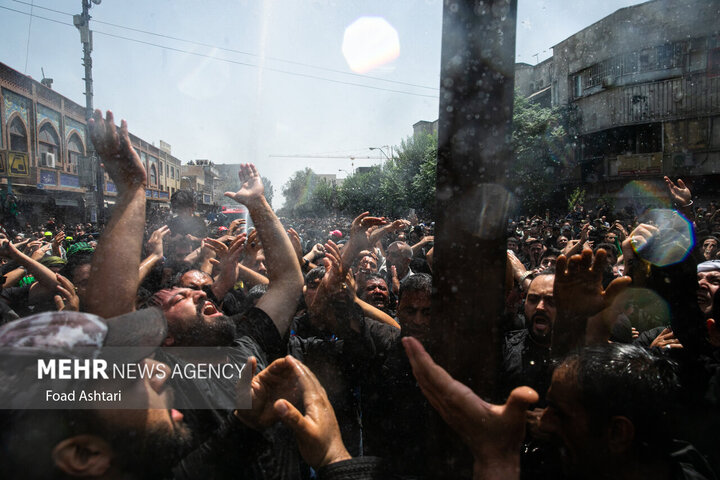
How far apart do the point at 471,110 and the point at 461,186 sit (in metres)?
Answer: 0.22

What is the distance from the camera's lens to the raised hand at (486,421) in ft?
3.72

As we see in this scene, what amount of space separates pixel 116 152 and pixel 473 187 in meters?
1.65

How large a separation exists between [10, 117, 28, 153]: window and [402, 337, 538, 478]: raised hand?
2514cm

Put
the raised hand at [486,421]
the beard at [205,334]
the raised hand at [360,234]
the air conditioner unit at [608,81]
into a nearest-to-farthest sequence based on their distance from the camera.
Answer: the raised hand at [486,421] → the beard at [205,334] → the raised hand at [360,234] → the air conditioner unit at [608,81]

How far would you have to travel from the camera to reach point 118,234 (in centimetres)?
193

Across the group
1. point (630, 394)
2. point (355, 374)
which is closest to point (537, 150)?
point (355, 374)

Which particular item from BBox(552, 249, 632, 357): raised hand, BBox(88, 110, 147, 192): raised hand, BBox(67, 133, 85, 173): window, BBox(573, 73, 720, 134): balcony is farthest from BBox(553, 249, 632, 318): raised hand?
BBox(67, 133, 85, 173): window

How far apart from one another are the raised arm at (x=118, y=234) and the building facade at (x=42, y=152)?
16958 millimetres

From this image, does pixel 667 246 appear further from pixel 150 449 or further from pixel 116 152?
pixel 116 152

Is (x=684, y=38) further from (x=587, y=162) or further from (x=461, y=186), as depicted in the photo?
(x=461, y=186)

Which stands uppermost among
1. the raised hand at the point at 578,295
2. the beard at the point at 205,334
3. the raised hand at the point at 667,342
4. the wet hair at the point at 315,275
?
the raised hand at the point at 578,295

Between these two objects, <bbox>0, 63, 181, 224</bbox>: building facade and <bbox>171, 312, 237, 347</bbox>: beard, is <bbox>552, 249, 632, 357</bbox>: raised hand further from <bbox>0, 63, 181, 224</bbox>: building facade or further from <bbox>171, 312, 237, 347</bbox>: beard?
<bbox>0, 63, 181, 224</bbox>: building facade

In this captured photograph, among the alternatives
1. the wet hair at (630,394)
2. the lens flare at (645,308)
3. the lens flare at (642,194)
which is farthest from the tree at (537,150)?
the wet hair at (630,394)

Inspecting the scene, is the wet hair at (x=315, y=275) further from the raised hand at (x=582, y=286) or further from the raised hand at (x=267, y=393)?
the raised hand at (x=582, y=286)
